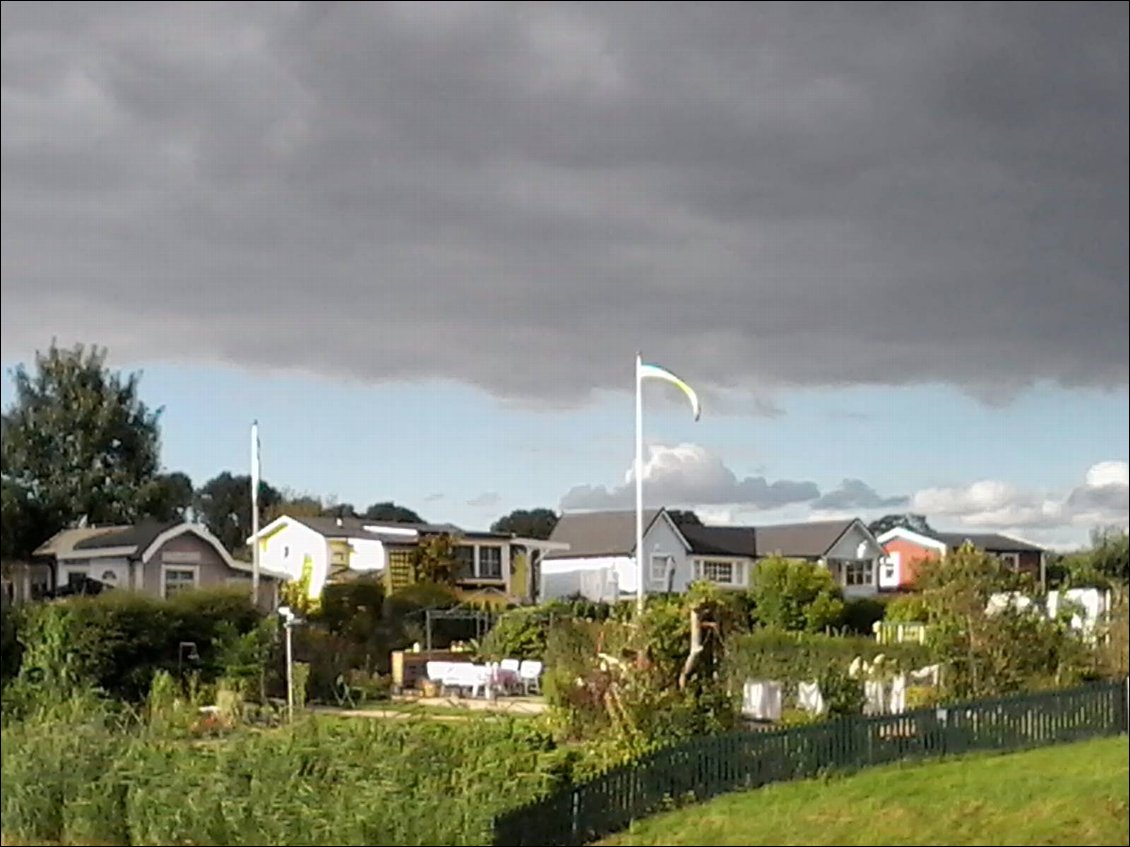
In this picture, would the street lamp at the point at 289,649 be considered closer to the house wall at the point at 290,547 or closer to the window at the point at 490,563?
the house wall at the point at 290,547

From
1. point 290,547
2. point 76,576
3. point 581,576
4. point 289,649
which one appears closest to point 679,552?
point 581,576

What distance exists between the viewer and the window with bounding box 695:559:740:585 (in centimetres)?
4100

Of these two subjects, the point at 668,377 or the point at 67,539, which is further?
the point at 67,539

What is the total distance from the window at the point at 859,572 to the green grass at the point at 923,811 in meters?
27.7

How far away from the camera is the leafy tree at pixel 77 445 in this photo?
14.0m

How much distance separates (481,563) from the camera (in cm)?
3566

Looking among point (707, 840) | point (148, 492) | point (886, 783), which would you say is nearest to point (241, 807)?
point (707, 840)

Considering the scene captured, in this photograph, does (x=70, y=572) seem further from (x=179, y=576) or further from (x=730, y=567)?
(x=730, y=567)

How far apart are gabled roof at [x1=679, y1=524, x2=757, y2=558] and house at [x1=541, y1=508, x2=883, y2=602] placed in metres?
0.03

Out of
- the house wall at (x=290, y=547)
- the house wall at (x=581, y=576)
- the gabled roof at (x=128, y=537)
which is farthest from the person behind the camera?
the house wall at (x=581, y=576)

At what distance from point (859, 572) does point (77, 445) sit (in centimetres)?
2377

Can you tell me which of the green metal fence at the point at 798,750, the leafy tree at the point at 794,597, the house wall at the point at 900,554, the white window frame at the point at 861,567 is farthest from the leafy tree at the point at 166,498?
the white window frame at the point at 861,567

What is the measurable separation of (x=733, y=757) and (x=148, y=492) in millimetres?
15403

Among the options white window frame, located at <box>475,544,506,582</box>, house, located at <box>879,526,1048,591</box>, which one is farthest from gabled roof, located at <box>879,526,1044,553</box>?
white window frame, located at <box>475,544,506,582</box>
